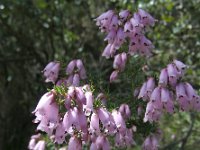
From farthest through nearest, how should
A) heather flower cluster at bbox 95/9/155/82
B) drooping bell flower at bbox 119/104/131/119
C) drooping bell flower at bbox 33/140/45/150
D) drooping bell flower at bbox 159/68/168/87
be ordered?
drooping bell flower at bbox 33/140/45/150, heather flower cluster at bbox 95/9/155/82, drooping bell flower at bbox 119/104/131/119, drooping bell flower at bbox 159/68/168/87

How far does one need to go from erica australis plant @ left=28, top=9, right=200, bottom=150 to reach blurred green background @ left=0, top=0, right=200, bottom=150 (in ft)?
7.90

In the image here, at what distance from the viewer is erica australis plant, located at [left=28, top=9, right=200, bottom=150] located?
7.49 ft

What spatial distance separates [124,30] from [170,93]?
557 millimetres

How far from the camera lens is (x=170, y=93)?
2.67 m

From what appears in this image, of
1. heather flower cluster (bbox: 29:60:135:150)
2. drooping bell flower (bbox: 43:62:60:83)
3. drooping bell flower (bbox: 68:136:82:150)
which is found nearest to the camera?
heather flower cluster (bbox: 29:60:135:150)

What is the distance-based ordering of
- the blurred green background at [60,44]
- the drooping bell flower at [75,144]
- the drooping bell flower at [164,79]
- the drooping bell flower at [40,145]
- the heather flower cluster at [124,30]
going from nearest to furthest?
the drooping bell flower at [75,144] < the drooping bell flower at [164,79] < the heather flower cluster at [124,30] < the drooping bell flower at [40,145] < the blurred green background at [60,44]

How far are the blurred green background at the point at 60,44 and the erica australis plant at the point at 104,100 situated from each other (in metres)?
2.41

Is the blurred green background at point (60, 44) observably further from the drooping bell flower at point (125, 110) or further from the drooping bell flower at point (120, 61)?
the drooping bell flower at point (125, 110)

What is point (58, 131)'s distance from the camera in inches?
93.3

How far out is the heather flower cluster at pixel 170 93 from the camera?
8.66ft

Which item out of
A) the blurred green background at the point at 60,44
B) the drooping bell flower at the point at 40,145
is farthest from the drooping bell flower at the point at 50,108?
the blurred green background at the point at 60,44

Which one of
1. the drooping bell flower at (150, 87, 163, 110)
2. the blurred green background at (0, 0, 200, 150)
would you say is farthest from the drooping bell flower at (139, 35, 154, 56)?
the blurred green background at (0, 0, 200, 150)

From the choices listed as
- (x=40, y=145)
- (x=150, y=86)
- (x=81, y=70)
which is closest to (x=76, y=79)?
(x=81, y=70)

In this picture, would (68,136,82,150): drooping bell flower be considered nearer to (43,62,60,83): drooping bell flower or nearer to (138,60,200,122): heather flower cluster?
(138,60,200,122): heather flower cluster
